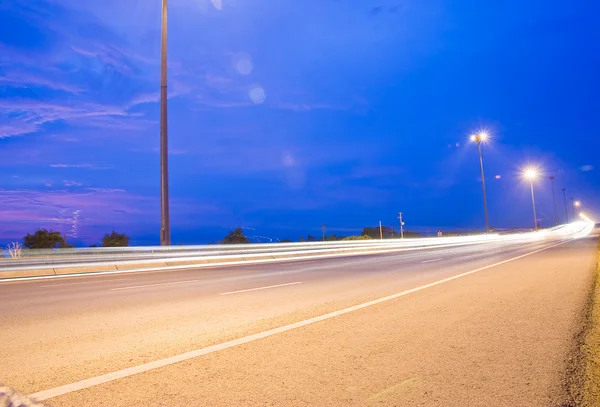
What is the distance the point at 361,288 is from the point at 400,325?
4.65m

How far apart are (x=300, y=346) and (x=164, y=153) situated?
17184 millimetres

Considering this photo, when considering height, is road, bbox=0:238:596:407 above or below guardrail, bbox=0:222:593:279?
below

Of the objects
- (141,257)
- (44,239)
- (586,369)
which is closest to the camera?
(586,369)

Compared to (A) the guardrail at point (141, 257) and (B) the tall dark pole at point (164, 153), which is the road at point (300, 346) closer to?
(A) the guardrail at point (141, 257)

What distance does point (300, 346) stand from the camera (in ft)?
18.9

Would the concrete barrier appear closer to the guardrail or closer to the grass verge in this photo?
the guardrail

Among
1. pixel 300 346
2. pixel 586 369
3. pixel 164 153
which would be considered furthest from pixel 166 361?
pixel 164 153

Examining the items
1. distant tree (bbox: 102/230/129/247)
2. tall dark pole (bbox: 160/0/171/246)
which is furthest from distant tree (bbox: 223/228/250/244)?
tall dark pole (bbox: 160/0/171/246)

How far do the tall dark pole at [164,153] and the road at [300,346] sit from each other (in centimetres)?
930

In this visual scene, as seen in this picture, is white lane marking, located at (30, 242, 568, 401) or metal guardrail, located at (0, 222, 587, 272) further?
metal guardrail, located at (0, 222, 587, 272)

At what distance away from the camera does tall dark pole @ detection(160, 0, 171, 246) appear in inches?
806

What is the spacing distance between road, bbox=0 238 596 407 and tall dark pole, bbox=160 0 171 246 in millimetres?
9303

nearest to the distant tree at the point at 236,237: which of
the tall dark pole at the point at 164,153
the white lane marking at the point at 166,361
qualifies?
the tall dark pole at the point at 164,153

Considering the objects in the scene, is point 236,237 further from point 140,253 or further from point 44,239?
point 140,253
